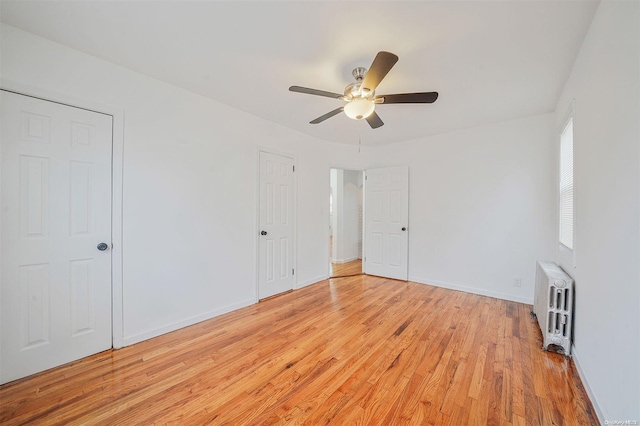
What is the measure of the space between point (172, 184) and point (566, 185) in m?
4.18

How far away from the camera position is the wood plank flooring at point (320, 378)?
1.49 m

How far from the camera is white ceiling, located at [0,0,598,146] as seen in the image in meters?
1.53

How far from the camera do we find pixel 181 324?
2.58m

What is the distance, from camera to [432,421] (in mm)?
1438

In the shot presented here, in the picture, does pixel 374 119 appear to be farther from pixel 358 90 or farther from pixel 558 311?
pixel 558 311

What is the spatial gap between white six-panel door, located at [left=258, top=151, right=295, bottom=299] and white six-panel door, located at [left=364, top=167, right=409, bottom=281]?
1.69 metres

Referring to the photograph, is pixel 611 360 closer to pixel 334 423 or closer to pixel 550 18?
pixel 334 423

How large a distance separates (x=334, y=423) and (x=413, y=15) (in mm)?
2630

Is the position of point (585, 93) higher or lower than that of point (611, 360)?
higher

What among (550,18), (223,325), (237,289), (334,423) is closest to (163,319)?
(223,325)

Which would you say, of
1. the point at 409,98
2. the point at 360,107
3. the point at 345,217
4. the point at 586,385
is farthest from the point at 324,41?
the point at 345,217

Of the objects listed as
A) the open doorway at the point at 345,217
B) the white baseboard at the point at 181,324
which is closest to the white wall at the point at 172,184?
the white baseboard at the point at 181,324

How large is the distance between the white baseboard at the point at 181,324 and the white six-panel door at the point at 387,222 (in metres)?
2.49

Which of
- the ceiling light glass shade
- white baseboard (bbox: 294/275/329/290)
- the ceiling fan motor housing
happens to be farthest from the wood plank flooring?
the ceiling fan motor housing
